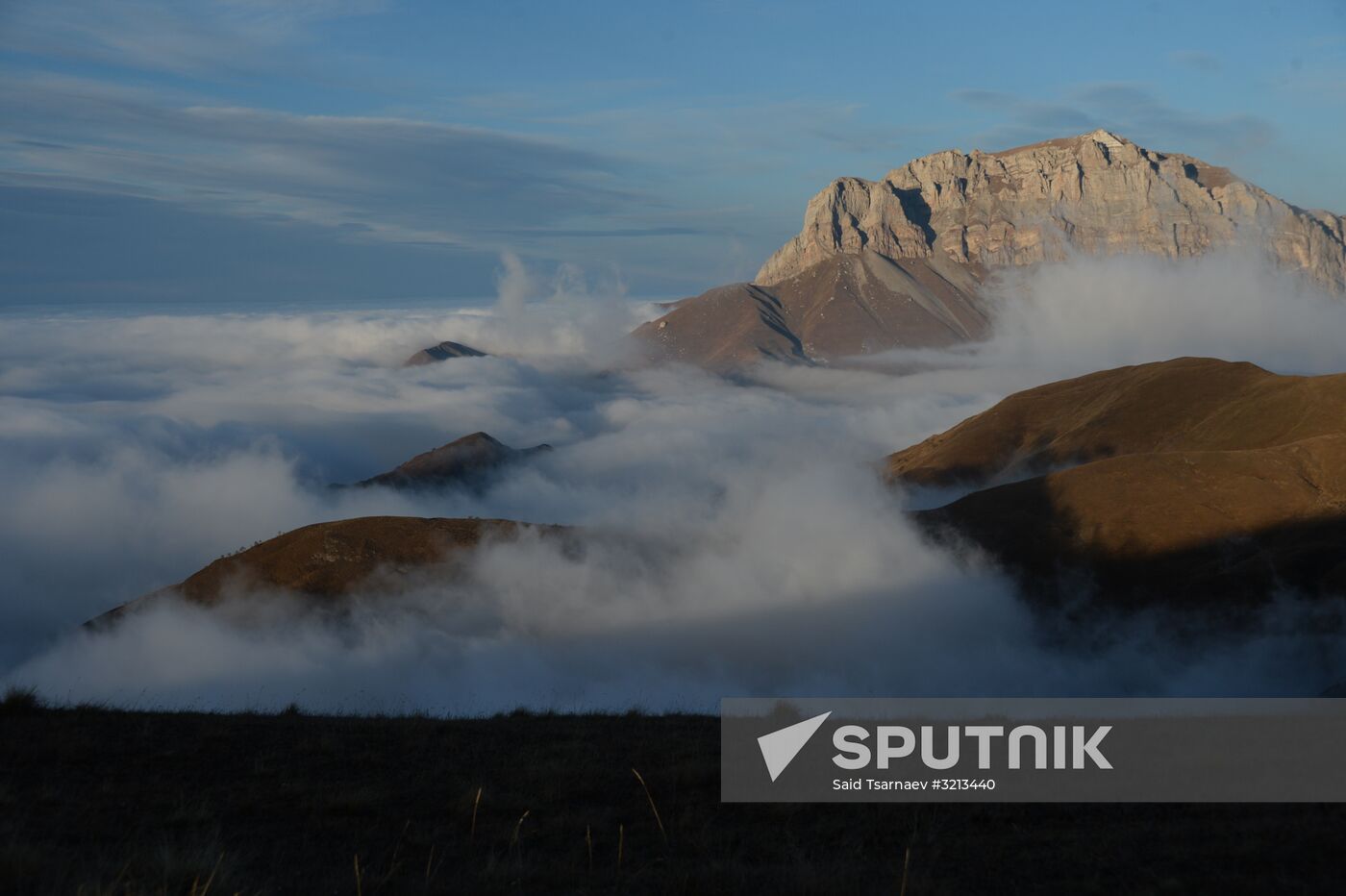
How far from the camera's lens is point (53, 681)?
117 meters

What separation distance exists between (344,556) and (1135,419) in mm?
103241

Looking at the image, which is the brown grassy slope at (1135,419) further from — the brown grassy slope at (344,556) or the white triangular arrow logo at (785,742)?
the white triangular arrow logo at (785,742)

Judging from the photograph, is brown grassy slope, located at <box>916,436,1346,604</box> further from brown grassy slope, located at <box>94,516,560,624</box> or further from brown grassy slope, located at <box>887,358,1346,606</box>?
brown grassy slope, located at <box>94,516,560,624</box>

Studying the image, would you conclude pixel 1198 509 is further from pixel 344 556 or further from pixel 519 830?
pixel 519 830

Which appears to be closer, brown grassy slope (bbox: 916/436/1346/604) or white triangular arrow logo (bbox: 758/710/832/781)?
white triangular arrow logo (bbox: 758/710/832/781)

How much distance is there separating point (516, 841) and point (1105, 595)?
78.5m

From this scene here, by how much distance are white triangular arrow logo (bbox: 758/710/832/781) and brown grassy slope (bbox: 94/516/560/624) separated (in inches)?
3544

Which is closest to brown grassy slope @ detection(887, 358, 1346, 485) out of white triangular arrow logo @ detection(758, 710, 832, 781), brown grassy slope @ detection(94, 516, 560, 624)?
brown grassy slope @ detection(94, 516, 560, 624)

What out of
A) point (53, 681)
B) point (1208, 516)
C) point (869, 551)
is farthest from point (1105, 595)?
point (53, 681)

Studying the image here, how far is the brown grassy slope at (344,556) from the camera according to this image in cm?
10131

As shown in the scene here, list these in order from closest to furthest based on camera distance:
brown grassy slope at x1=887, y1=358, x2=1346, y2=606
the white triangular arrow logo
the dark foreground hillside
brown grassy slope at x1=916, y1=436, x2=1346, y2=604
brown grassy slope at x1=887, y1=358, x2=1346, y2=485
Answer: the dark foreground hillside
the white triangular arrow logo
brown grassy slope at x1=916, y1=436, x2=1346, y2=604
brown grassy slope at x1=887, y1=358, x2=1346, y2=606
brown grassy slope at x1=887, y1=358, x2=1346, y2=485

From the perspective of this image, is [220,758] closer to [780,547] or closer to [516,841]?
[516,841]

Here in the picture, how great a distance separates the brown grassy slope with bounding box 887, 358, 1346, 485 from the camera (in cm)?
12062

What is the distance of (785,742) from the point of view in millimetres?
14742
